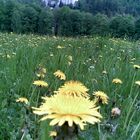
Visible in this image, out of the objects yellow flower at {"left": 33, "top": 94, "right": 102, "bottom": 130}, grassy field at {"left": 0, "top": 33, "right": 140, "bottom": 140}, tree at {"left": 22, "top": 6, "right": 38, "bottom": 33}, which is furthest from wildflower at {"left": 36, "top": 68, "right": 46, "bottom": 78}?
tree at {"left": 22, "top": 6, "right": 38, "bottom": 33}

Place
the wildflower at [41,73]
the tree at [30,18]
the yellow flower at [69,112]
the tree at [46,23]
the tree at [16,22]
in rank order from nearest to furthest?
1. the yellow flower at [69,112]
2. the wildflower at [41,73]
3. the tree at [16,22]
4. the tree at [46,23]
5. the tree at [30,18]

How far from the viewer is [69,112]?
882 mm

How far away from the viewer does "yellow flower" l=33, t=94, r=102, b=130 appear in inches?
33.8

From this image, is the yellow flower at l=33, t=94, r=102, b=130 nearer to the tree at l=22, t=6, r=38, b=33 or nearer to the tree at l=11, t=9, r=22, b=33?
the tree at l=11, t=9, r=22, b=33

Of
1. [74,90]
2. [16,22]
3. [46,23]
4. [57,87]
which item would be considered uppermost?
[74,90]

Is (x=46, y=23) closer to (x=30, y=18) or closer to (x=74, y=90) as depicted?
(x=30, y=18)

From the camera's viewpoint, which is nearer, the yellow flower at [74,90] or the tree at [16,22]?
the yellow flower at [74,90]

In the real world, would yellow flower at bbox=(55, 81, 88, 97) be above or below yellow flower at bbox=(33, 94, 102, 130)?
below

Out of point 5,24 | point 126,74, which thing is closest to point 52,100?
point 126,74

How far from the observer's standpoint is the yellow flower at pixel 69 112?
2.81 ft

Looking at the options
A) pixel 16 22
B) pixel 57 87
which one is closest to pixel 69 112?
pixel 57 87

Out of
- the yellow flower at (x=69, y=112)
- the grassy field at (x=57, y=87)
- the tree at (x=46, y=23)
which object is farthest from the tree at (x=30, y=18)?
the yellow flower at (x=69, y=112)

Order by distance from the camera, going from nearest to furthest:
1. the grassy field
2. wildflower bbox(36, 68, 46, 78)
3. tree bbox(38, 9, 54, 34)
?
the grassy field → wildflower bbox(36, 68, 46, 78) → tree bbox(38, 9, 54, 34)

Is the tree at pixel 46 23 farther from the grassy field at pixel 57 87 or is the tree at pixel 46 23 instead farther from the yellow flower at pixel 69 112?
the yellow flower at pixel 69 112
